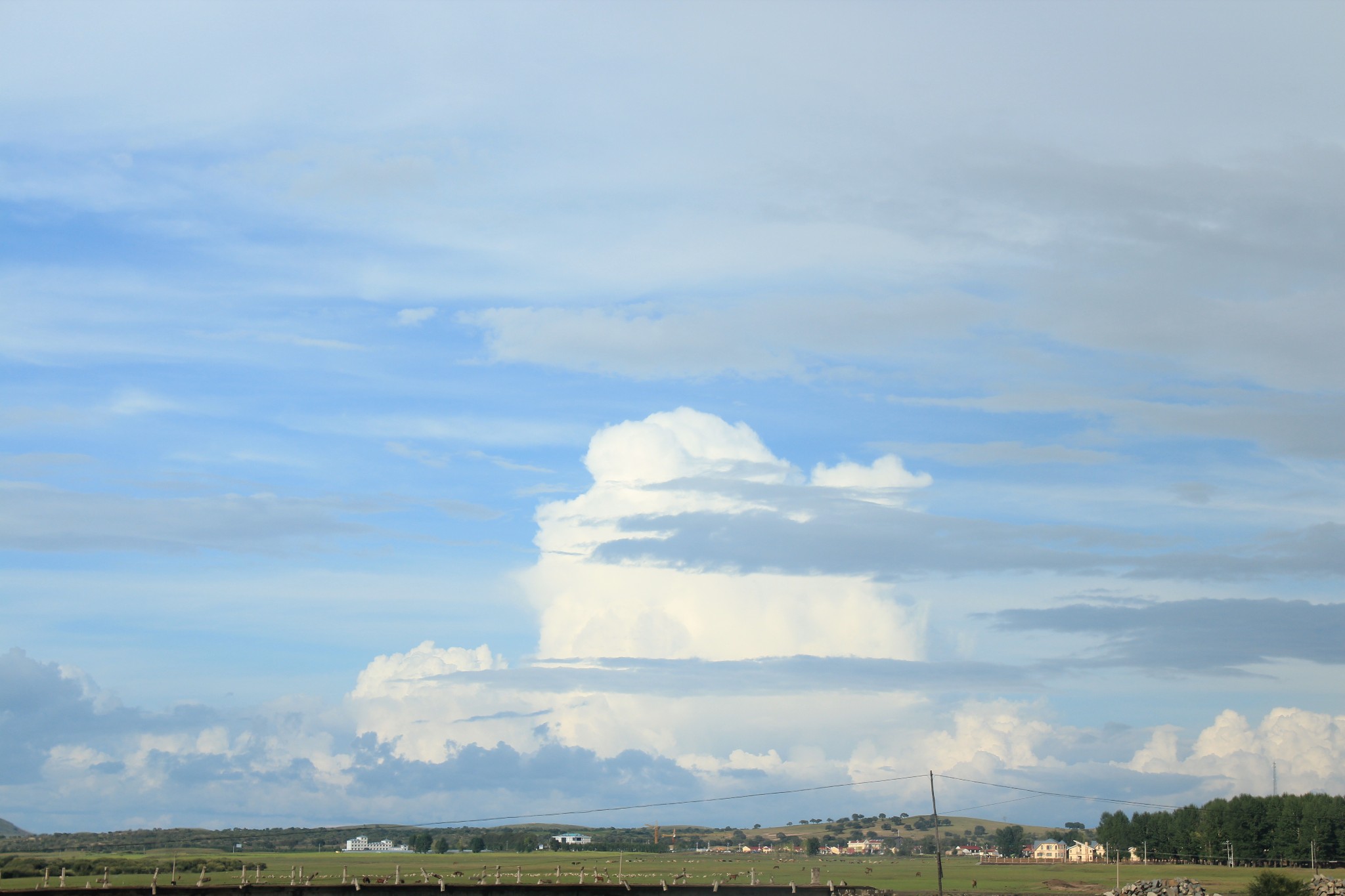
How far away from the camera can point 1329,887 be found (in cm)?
14238

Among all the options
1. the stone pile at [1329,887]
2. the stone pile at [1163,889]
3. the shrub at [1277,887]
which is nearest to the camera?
the shrub at [1277,887]

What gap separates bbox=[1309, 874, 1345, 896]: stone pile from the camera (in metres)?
141

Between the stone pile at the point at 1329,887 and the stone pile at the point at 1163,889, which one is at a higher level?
the stone pile at the point at 1329,887

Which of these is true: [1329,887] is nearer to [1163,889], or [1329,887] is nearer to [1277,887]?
[1277,887]

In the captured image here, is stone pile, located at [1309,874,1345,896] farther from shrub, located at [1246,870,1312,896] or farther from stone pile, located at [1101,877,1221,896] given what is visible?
stone pile, located at [1101,877,1221,896]

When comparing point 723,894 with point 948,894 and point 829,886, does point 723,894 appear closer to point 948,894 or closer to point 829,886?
point 829,886

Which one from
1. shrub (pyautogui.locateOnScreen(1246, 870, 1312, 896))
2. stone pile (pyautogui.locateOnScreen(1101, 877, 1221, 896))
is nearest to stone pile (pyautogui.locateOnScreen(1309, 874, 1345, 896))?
shrub (pyautogui.locateOnScreen(1246, 870, 1312, 896))

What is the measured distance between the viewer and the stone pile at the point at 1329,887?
141 m

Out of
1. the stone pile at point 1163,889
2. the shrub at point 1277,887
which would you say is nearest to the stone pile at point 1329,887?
the shrub at point 1277,887

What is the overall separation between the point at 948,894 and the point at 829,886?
1568 inches

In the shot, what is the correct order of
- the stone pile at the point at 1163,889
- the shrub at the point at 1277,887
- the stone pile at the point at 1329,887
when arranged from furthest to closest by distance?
the stone pile at the point at 1163,889 < the stone pile at the point at 1329,887 < the shrub at the point at 1277,887

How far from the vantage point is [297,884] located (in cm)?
13425

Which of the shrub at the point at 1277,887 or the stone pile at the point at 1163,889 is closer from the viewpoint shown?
the shrub at the point at 1277,887

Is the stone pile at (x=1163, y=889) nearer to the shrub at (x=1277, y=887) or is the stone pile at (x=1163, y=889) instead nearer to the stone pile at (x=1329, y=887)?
the shrub at (x=1277, y=887)
